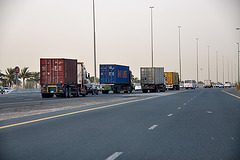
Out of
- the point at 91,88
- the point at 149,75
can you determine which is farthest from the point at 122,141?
the point at 149,75

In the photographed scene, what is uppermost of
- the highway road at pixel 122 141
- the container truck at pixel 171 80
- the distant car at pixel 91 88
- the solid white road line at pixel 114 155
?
the container truck at pixel 171 80

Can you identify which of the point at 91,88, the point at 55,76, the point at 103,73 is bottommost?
the point at 91,88

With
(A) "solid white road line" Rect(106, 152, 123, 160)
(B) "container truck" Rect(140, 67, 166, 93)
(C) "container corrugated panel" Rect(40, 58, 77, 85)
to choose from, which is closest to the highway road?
(A) "solid white road line" Rect(106, 152, 123, 160)

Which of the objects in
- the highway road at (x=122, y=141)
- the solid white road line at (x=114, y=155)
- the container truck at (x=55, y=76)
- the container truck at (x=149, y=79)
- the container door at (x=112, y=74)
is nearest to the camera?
the solid white road line at (x=114, y=155)

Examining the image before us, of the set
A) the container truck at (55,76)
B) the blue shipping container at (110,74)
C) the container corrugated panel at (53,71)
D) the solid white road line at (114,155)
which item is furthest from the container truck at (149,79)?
the solid white road line at (114,155)

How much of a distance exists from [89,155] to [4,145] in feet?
8.01

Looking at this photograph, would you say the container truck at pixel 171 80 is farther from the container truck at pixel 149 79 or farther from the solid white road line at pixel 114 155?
the solid white road line at pixel 114 155

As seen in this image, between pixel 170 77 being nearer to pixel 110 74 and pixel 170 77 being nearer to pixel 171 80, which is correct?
pixel 171 80

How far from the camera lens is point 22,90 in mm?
65688

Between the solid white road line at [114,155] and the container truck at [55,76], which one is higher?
the container truck at [55,76]

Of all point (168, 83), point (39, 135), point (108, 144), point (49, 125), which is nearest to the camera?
point (108, 144)

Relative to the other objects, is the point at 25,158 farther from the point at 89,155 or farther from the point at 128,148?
the point at 128,148

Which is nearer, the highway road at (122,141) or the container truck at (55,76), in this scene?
the highway road at (122,141)

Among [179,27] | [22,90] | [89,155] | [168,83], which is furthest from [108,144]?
[179,27]
